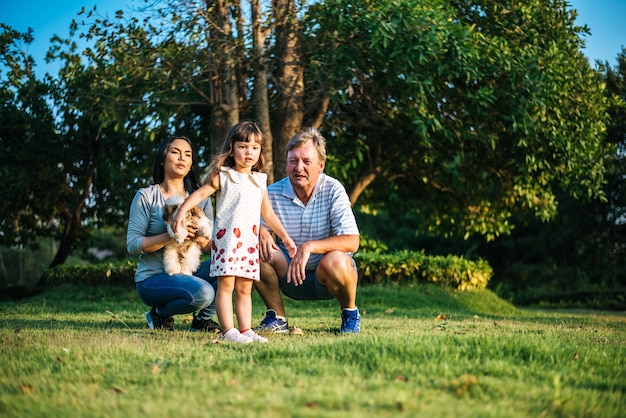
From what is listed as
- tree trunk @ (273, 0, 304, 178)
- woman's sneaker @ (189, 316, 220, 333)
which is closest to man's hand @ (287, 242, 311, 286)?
woman's sneaker @ (189, 316, 220, 333)

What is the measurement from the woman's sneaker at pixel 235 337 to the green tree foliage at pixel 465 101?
5104mm

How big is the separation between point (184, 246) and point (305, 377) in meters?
2.44

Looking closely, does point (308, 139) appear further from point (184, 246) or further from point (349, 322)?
point (349, 322)

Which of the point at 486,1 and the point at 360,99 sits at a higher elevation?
the point at 486,1

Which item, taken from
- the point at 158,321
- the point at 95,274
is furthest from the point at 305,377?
the point at 95,274

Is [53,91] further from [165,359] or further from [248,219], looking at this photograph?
[165,359]

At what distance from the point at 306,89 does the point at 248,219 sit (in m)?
5.88

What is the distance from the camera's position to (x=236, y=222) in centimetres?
466

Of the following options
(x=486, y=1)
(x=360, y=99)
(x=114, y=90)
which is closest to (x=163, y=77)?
(x=114, y=90)

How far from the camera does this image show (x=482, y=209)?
13625 millimetres

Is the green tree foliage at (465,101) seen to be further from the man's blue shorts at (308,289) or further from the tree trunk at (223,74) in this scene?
the man's blue shorts at (308,289)

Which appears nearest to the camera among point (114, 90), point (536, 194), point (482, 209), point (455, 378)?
point (455, 378)

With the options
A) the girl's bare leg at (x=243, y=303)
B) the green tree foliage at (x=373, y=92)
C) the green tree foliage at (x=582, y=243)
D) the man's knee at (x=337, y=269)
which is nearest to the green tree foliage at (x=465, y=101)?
the green tree foliage at (x=373, y=92)

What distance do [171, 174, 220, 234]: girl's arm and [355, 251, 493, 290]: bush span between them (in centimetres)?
687
